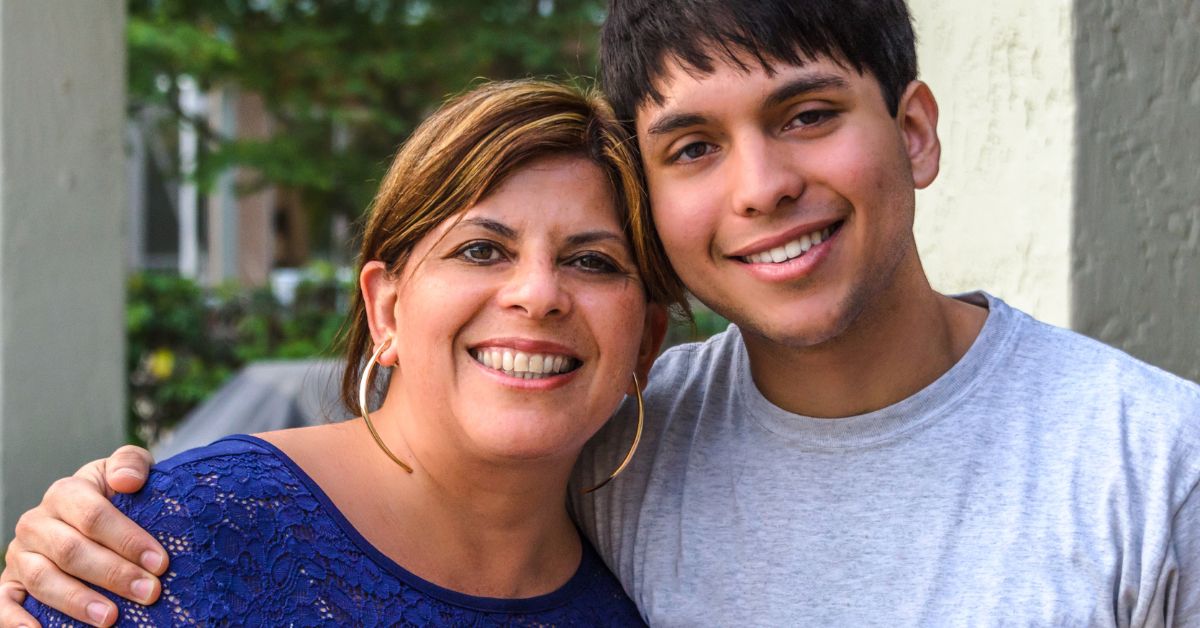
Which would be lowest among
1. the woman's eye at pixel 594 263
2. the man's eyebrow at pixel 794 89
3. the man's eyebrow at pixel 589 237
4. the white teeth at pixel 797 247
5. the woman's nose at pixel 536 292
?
the woman's nose at pixel 536 292

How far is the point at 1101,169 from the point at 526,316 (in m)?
1.36

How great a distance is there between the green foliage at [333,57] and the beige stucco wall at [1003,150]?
706cm

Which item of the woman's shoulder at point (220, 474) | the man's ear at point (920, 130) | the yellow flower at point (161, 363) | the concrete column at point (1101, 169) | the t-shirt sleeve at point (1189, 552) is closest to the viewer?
the t-shirt sleeve at point (1189, 552)

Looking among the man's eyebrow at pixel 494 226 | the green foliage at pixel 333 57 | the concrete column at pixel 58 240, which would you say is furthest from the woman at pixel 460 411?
the green foliage at pixel 333 57

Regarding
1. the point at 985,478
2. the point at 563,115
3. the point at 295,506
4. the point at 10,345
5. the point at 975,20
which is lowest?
the point at 10,345

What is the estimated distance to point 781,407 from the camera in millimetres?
2334

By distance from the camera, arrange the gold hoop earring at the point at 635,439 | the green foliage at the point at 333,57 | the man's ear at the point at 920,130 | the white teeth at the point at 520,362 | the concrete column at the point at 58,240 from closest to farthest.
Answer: the white teeth at the point at 520,362 → the man's ear at the point at 920,130 → the gold hoop earring at the point at 635,439 → the concrete column at the point at 58,240 → the green foliage at the point at 333,57

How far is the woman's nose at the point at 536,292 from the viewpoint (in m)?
2.12

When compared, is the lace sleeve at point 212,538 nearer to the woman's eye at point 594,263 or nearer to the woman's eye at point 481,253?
the woman's eye at point 481,253

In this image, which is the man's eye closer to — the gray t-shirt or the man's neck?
the man's neck

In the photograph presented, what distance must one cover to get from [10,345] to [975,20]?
339 centimetres

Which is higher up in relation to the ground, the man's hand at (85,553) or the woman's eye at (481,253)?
the woman's eye at (481,253)

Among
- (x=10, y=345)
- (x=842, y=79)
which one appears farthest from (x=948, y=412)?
(x=10, y=345)

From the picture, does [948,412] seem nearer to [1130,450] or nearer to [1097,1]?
[1130,450]
